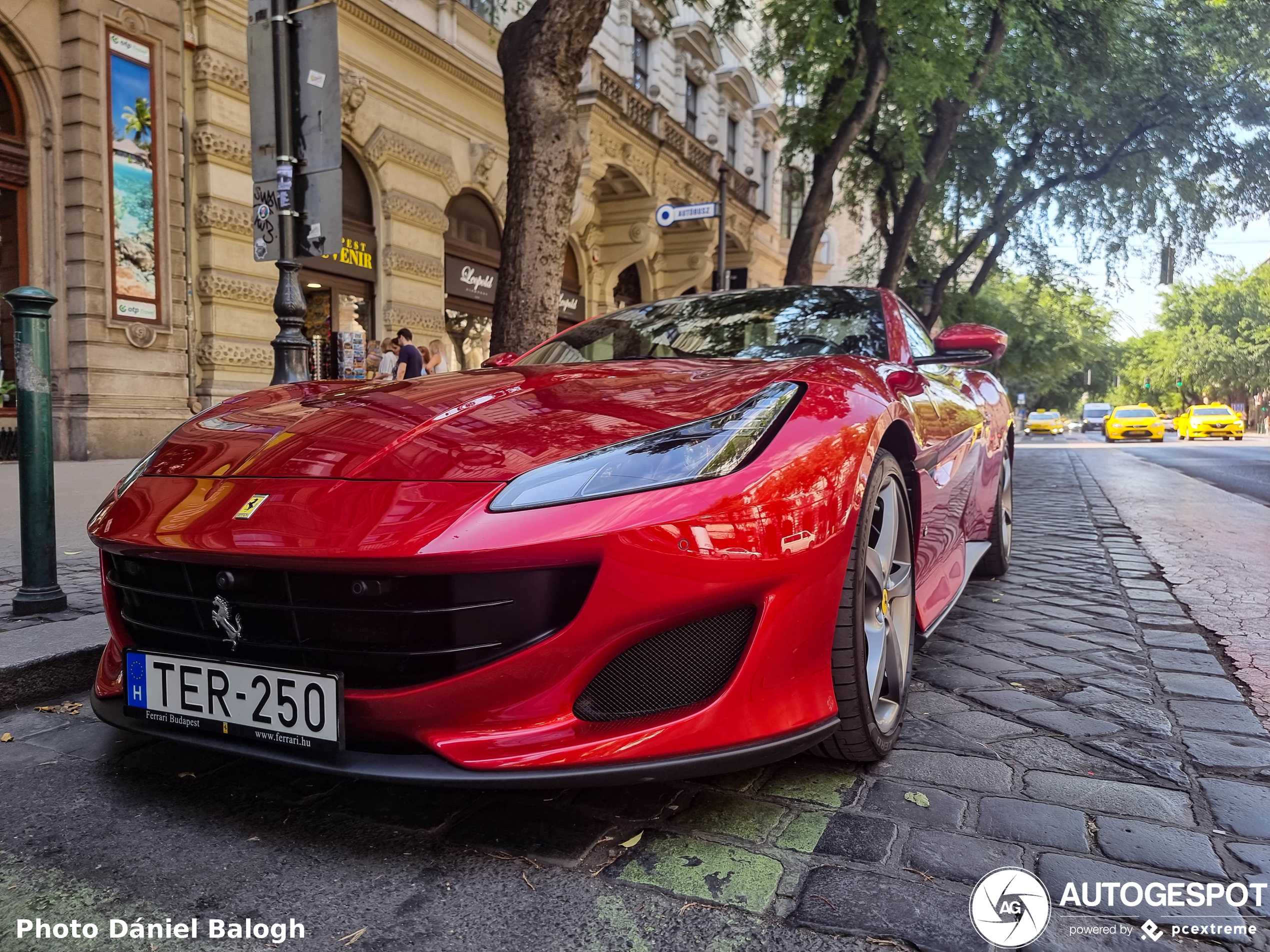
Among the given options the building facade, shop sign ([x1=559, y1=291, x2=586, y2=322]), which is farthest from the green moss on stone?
shop sign ([x1=559, y1=291, x2=586, y2=322])

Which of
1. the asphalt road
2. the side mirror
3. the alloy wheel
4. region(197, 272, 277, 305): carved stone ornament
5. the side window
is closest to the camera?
the alloy wheel

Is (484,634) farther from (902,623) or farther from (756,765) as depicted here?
(902,623)

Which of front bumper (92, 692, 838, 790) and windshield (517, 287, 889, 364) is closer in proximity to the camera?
front bumper (92, 692, 838, 790)

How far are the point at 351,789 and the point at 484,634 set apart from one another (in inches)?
26.2

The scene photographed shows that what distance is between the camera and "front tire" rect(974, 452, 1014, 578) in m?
4.65

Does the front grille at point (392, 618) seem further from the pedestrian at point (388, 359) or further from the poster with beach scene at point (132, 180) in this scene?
the pedestrian at point (388, 359)

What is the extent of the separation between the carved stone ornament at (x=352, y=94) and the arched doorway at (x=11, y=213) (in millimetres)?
3438

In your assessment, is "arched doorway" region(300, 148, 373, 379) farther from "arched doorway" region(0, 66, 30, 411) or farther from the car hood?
the car hood

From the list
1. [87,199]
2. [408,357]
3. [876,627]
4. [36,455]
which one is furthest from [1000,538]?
[87,199]

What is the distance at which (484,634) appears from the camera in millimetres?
1689

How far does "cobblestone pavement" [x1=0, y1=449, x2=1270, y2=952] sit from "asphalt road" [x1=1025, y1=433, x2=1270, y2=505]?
8372 mm

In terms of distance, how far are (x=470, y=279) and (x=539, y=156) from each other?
8.97 m

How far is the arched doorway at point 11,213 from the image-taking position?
29.6ft

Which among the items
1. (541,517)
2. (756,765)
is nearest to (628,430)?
(541,517)
